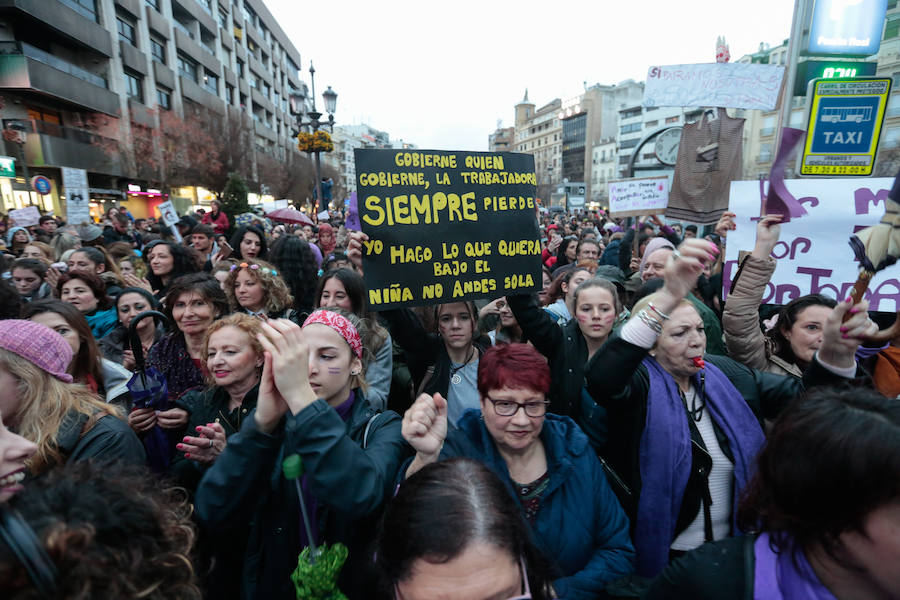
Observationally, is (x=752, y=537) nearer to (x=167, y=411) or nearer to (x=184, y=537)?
(x=184, y=537)

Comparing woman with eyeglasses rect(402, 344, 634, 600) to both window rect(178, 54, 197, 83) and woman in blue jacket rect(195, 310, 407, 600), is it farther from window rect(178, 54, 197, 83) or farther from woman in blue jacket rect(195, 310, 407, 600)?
window rect(178, 54, 197, 83)

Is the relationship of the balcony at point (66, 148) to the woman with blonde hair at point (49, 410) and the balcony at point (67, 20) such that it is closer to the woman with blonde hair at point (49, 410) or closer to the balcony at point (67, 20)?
the balcony at point (67, 20)

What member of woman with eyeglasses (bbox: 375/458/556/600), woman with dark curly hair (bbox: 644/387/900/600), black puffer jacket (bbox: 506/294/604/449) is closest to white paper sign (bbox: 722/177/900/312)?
black puffer jacket (bbox: 506/294/604/449)

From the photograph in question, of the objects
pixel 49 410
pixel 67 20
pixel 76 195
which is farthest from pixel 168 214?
pixel 67 20

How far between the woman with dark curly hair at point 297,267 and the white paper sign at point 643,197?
203 inches

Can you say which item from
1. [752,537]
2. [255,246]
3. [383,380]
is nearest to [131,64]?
[255,246]

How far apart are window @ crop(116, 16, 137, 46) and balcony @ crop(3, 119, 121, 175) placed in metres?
7.47

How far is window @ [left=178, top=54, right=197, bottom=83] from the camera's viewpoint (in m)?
35.1

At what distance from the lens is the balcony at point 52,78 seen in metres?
20.6

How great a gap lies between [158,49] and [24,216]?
29.5 m

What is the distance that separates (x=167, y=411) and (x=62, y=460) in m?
0.55

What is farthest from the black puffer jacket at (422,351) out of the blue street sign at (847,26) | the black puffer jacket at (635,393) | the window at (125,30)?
the window at (125,30)

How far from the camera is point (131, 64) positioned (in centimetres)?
2839

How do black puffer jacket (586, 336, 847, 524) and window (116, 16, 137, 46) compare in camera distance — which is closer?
black puffer jacket (586, 336, 847, 524)
